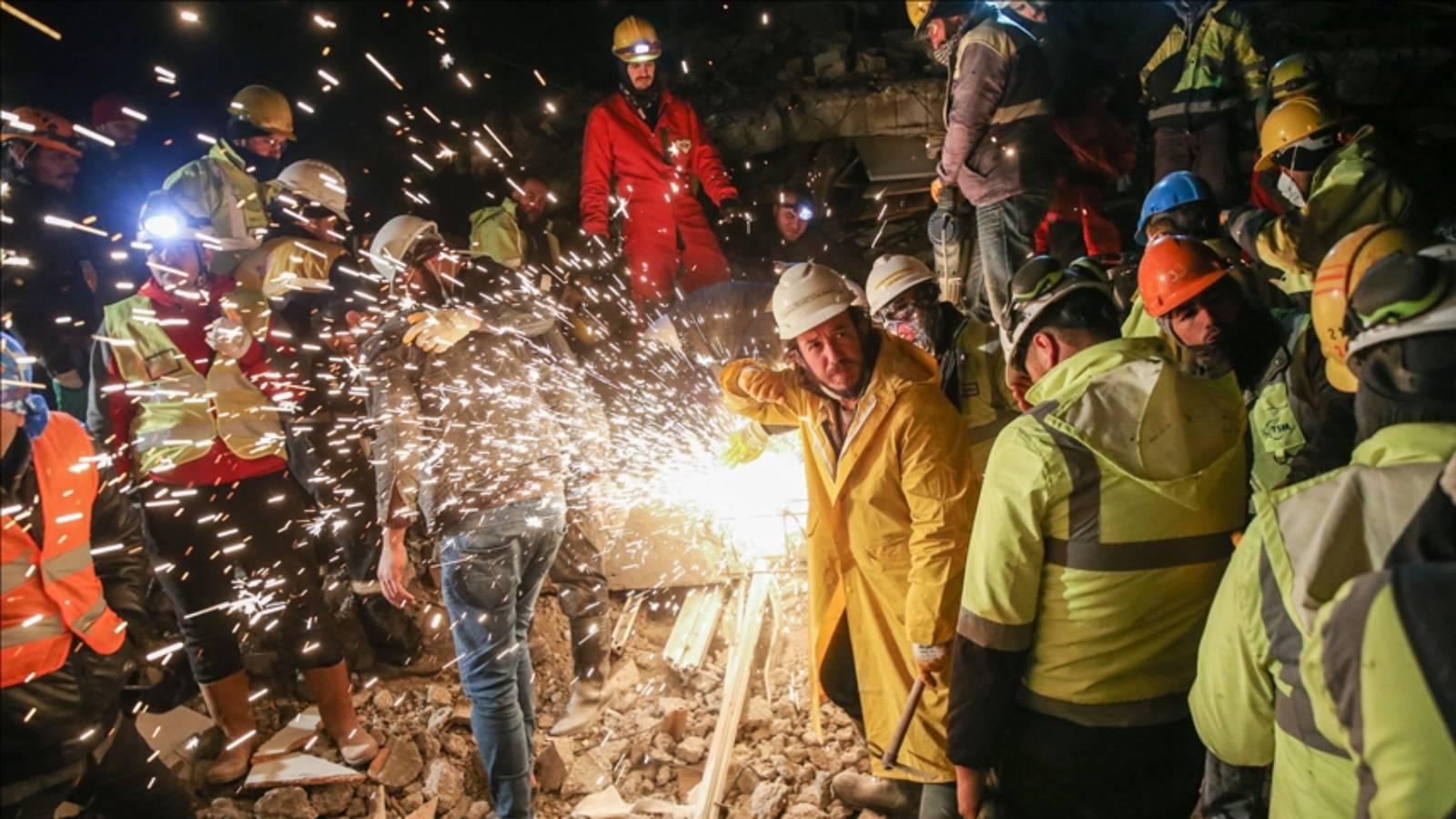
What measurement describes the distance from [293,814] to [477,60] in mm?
9826

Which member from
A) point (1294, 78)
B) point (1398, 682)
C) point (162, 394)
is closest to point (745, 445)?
point (1398, 682)

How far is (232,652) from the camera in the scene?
4125mm

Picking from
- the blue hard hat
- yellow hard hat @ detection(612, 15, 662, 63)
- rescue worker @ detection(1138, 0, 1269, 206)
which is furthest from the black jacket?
rescue worker @ detection(1138, 0, 1269, 206)

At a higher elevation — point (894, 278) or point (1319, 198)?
point (1319, 198)

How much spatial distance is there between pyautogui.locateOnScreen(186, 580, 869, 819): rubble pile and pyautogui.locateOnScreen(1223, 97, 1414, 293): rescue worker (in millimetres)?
3459

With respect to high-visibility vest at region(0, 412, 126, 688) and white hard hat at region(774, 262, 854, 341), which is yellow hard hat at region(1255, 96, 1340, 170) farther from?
→ high-visibility vest at region(0, 412, 126, 688)

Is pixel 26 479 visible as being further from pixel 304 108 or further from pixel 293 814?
pixel 304 108

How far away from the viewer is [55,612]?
250 cm

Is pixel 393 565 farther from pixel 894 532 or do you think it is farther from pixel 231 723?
pixel 894 532

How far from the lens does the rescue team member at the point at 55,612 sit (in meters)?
2.39

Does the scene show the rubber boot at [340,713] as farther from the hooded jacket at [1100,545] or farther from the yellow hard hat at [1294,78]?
the yellow hard hat at [1294,78]

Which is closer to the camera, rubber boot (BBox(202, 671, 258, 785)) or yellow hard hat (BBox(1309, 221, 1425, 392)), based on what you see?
yellow hard hat (BBox(1309, 221, 1425, 392))

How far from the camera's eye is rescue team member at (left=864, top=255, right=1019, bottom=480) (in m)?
3.69

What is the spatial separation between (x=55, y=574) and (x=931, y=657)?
3.20 meters
